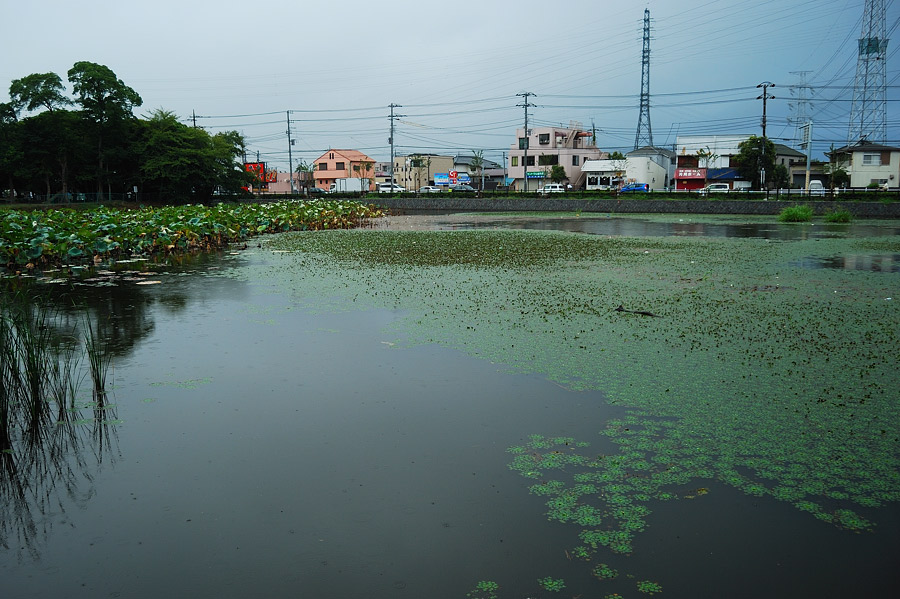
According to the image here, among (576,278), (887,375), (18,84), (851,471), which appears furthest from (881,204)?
(18,84)

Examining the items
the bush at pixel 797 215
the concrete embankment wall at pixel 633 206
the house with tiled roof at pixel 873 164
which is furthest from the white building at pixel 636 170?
the bush at pixel 797 215

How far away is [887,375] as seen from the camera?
4.66 m

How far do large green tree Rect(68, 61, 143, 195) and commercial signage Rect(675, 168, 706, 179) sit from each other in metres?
38.5

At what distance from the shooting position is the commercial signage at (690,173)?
50.9 meters

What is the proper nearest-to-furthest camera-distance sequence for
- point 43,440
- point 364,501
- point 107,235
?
point 364,501 < point 43,440 < point 107,235

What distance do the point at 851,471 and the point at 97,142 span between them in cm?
4076

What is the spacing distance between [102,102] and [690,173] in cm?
4040

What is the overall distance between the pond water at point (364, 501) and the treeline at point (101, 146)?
Answer: 34111 millimetres

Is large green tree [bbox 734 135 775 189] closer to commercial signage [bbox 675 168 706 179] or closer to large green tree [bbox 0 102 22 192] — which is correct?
commercial signage [bbox 675 168 706 179]

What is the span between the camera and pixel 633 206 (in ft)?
111

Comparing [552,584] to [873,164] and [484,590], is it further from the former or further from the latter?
[873,164]

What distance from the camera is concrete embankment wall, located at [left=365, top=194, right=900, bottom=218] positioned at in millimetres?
28078

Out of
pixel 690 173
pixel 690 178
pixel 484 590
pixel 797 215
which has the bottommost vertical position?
pixel 484 590

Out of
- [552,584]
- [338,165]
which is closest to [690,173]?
[338,165]
